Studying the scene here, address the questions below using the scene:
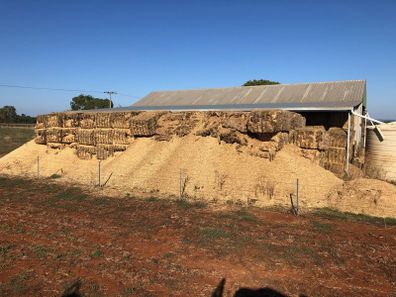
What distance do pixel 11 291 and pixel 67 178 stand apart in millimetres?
14612

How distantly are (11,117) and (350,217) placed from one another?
114096 millimetres

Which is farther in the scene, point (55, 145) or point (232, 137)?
point (55, 145)

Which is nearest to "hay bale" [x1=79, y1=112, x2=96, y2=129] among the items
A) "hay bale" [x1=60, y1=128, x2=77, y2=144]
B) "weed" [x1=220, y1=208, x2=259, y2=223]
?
"hay bale" [x1=60, y1=128, x2=77, y2=144]

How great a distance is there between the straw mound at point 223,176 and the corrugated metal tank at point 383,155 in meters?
6.34

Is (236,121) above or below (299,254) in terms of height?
above

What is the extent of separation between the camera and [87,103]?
7962 centimetres

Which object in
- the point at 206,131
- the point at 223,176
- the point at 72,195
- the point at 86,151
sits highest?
the point at 206,131

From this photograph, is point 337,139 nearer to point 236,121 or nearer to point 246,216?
point 236,121

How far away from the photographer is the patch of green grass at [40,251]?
8828 millimetres

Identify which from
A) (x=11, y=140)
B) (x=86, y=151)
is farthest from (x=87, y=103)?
(x=86, y=151)

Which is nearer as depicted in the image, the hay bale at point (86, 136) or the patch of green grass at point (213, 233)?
the patch of green grass at point (213, 233)

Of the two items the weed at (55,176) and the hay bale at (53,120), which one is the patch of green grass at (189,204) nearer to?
the weed at (55,176)

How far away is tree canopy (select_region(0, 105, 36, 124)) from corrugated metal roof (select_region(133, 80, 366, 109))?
8157 centimetres

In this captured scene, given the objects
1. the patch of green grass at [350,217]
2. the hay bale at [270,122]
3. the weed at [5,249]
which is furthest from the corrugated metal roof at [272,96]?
the weed at [5,249]
